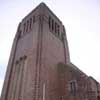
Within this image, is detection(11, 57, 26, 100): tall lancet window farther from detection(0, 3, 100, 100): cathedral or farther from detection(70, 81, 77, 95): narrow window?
detection(70, 81, 77, 95): narrow window

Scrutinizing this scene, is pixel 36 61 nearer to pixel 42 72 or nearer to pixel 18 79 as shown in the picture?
pixel 42 72

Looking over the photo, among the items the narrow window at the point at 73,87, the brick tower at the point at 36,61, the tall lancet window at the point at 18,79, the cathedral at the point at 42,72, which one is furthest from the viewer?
the tall lancet window at the point at 18,79

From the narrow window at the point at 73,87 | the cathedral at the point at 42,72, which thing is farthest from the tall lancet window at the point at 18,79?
the narrow window at the point at 73,87

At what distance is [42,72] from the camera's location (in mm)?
12969

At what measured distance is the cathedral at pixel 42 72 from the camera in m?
12.4

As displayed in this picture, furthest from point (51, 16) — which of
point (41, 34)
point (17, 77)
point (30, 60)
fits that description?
point (17, 77)

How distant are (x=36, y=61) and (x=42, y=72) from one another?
1.34 meters

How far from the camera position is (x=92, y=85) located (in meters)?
12.7

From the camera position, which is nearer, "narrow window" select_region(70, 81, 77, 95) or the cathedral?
the cathedral

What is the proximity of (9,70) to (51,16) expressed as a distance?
33.3ft

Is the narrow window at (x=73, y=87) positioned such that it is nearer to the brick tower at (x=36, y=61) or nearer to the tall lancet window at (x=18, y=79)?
the brick tower at (x=36, y=61)

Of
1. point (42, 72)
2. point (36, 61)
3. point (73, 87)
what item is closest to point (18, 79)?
point (36, 61)

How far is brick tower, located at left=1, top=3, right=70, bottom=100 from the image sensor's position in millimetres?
12570

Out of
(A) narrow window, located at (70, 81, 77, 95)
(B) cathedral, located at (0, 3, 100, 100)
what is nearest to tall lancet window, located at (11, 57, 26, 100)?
(B) cathedral, located at (0, 3, 100, 100)
